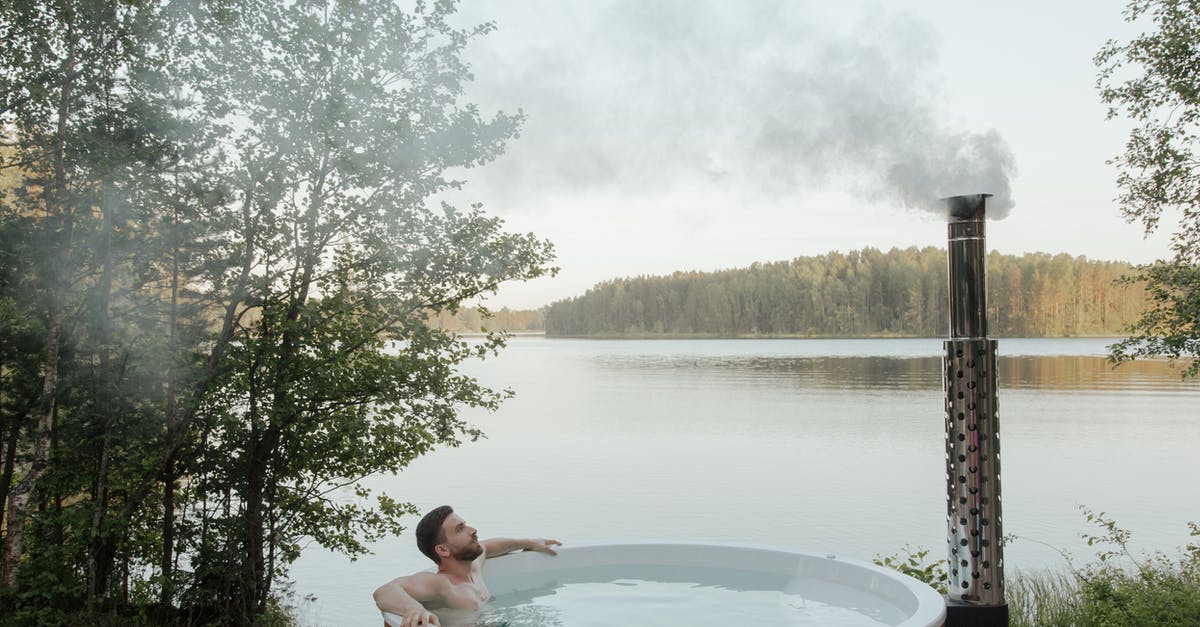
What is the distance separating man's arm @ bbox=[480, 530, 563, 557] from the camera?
13.6 feet

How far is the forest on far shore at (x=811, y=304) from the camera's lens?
150ft

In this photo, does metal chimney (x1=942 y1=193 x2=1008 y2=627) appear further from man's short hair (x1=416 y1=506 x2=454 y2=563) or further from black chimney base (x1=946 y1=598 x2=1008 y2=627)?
man's short hair (x1=416 y1=506 x2=454 y2=563)

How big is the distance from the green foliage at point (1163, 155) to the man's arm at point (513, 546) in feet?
10.6

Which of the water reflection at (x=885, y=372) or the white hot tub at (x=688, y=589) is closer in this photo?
the white hot tub at (x=688, y=589)

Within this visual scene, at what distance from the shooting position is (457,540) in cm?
370

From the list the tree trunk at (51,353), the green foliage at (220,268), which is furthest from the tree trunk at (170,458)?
the tree trunk at (51,353)

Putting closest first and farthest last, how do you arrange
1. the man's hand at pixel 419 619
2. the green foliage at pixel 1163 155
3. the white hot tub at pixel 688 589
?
the man's hand at pixel 419 619, the white hot tub at pixel 688 589, the green foliage at pixel 1163 155

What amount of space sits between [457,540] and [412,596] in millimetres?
256

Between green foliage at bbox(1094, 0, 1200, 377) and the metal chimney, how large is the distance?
222 centimetres

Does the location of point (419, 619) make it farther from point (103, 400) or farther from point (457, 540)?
point (103, 400)

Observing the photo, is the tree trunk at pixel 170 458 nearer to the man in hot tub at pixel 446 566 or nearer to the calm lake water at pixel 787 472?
the man in hot tub at pixel 446 566

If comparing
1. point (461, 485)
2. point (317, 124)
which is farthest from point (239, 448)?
point (461, 485)

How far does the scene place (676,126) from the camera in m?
38.6

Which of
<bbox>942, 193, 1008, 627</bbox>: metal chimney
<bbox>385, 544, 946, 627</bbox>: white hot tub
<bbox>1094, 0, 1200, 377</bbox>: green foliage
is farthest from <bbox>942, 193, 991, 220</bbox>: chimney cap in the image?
<bbox>1094, 0, 1200, 377</bbox>: green foliage
